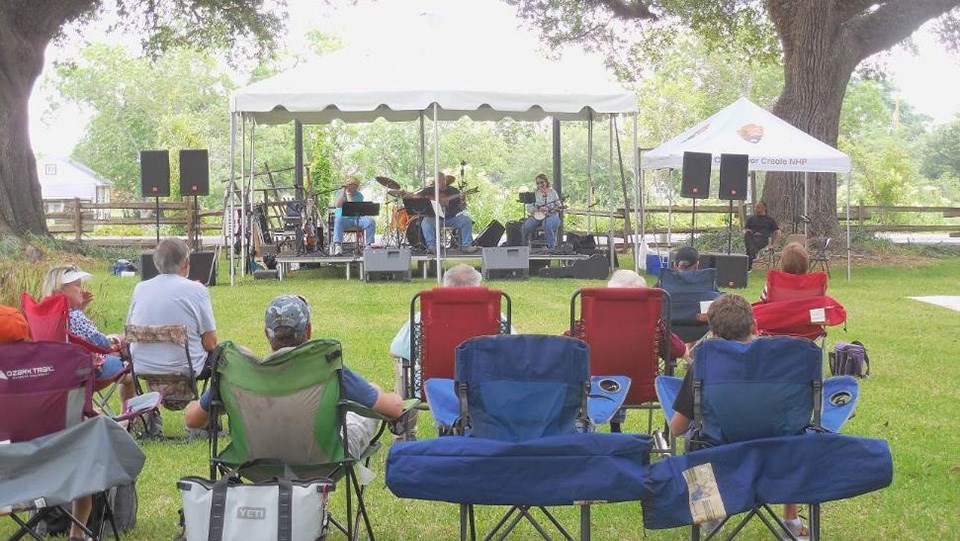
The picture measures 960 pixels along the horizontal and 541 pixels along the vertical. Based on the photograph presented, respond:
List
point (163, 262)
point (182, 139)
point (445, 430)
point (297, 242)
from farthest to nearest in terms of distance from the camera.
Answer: point (182, 139)
point (297, 242)
point (163, 262)
point (445, 430)

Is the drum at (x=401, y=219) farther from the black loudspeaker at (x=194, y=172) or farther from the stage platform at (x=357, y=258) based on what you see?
the black loudspeaker at (x=194, y=172)

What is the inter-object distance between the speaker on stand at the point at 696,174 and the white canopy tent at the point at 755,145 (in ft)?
1.20

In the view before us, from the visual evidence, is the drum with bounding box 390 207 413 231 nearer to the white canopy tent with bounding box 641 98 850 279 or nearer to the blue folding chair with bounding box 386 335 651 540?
the white canopy tent with bounding box 641 98 850 279

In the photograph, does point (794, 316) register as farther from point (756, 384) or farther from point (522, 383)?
point (522, 383)

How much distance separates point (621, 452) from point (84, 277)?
11.9 ft

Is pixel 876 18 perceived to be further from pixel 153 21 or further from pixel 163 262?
pixel 163 262

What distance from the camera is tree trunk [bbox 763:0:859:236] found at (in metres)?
21.1

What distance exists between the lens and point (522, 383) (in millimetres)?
4270

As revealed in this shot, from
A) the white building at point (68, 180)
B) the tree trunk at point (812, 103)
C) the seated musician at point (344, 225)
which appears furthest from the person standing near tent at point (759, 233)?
the white building at point (68, 180)

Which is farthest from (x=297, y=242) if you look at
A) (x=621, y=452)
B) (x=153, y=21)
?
(x=621, y=452)

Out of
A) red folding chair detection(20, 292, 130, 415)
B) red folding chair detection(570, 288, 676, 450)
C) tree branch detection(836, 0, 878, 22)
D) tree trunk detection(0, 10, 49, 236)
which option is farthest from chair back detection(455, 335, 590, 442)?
tree branch detection(836, 0, 878, 22)

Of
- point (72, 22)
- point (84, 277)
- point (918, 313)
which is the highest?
point (72, 22)

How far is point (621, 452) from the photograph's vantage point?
4.04m

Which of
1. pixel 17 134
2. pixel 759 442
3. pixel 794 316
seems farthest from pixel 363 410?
pixel 17 134
